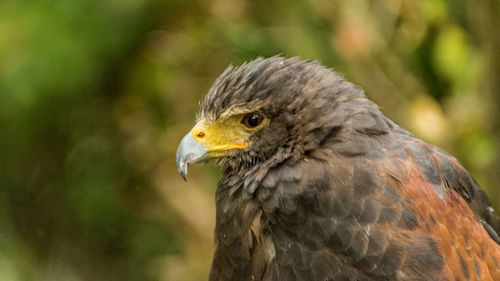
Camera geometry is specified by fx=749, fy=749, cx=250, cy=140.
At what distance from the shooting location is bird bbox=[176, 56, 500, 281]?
3000 millimetres

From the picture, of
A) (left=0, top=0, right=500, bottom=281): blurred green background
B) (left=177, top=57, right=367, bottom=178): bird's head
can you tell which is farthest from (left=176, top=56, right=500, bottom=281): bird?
(left=0, top=0, right=500, bottom=281): blurred green background

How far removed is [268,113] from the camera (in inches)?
129

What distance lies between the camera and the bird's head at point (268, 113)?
3.21 meters

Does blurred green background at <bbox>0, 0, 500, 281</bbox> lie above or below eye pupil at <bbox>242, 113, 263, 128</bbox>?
above

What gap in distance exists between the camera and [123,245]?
23.7ft

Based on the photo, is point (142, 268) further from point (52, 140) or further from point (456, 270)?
point (456, 270)

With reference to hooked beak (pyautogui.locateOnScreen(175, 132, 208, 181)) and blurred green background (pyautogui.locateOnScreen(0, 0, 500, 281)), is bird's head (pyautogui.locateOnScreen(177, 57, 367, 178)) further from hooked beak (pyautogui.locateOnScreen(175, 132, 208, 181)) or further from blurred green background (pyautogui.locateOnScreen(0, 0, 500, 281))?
blurred green background (pyautogui.locateOnScreen(0, 0, 500, 281))

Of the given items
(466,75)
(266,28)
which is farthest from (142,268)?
(466,75)

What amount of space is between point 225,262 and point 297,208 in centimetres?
50

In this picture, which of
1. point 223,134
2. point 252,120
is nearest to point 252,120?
point 252,120

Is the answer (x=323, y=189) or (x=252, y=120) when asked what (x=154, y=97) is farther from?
(x=323, y=189)

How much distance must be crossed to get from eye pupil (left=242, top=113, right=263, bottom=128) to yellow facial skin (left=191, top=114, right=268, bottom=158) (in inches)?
0.5

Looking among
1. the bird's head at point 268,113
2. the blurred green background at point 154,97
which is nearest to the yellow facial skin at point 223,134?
the bird's head at point 268,113

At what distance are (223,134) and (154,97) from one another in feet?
9.85
